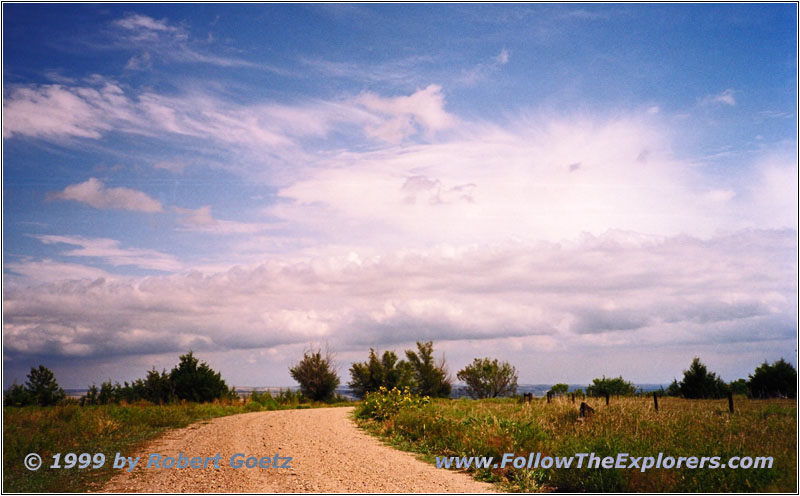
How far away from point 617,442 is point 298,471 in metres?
4.90

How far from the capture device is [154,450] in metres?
11.2

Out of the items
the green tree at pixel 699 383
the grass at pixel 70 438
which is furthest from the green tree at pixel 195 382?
the green tree at pixel 699 383

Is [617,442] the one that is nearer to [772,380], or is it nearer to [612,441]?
[612,441]

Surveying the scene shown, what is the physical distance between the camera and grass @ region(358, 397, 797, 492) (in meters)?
7.50

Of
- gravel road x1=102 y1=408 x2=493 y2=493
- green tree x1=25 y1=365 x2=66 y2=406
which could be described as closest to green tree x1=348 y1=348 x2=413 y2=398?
green tree x1=25 y1=365 x2=66 y2=406

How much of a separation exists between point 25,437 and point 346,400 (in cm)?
2836

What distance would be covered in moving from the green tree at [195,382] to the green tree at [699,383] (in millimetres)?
24891

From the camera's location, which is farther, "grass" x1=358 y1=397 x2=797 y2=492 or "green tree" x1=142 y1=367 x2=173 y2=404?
"green tree" x1=142 y1=367 x2=173 y2=404

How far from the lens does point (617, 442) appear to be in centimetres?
873

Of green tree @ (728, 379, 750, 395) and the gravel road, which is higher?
the gravel road

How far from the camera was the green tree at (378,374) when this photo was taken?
4341cm

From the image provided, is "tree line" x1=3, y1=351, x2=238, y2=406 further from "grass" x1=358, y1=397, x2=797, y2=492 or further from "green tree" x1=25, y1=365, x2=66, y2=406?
"grass" x1=358, y1=397, x2=797, y2=492

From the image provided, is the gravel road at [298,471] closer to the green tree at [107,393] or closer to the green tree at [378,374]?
the green tree at [107,393]

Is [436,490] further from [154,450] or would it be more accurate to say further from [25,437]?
[25,437]
